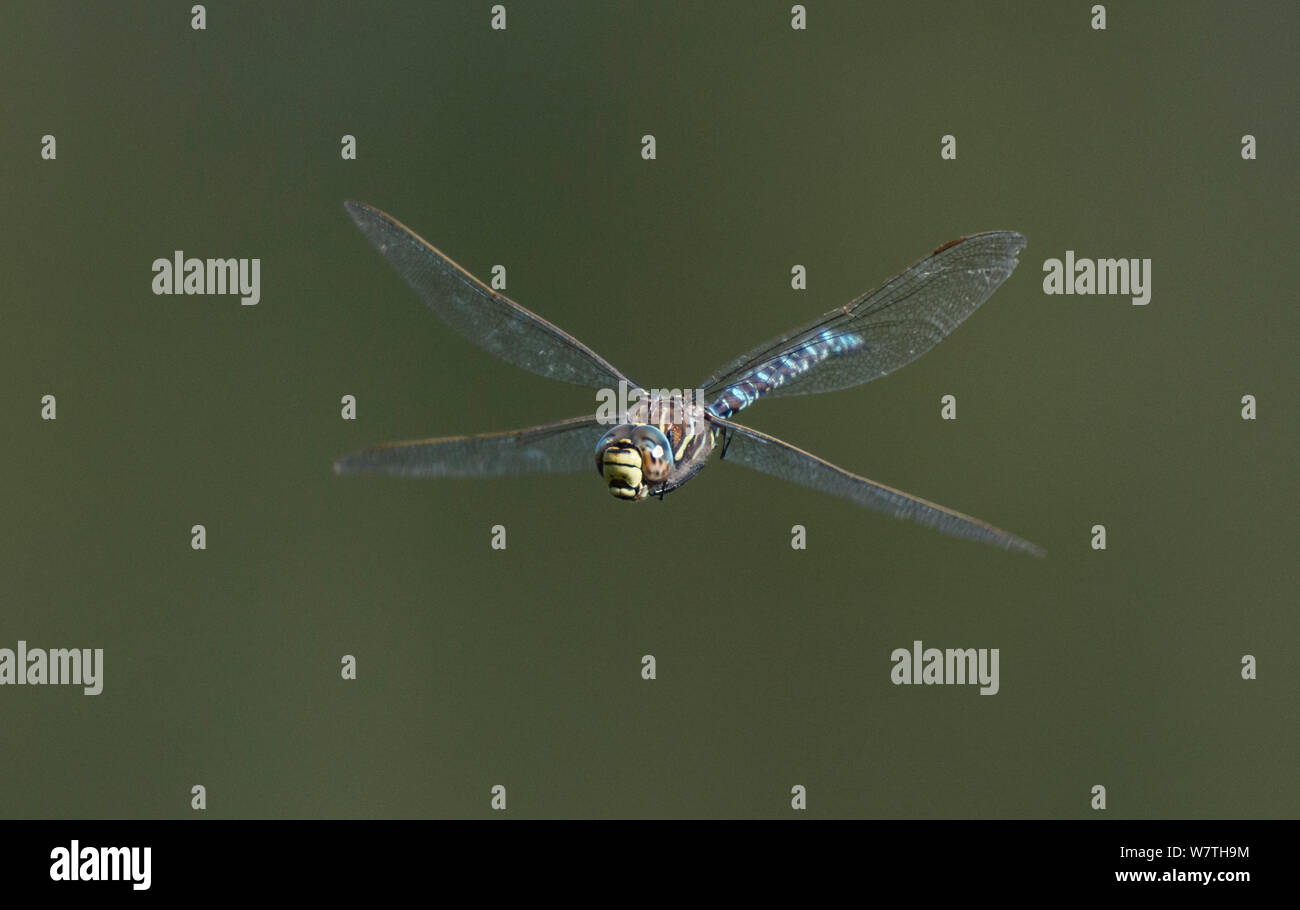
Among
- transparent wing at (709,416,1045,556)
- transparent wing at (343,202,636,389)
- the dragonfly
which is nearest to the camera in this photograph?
transparent wing at (709,416,1045,556)

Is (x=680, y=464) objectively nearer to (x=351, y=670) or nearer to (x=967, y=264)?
(x=967, y=264)

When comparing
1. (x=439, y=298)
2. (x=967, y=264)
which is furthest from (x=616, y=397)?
(x=967, y=264)

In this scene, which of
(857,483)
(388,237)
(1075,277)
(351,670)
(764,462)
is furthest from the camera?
(351,670)

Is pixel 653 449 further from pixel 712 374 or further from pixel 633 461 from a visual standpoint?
pixel 712 374

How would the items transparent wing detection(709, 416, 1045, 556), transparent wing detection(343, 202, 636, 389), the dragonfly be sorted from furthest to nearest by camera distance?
1. transparent wing detection(343, 202, 636, 389)
2. the dragonfly
3. transparent wing detection(709, 416, 1045, 556)

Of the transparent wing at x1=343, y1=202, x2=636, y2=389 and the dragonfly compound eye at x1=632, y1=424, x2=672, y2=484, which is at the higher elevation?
the transparent wing at x1=343, y1=202, x2=636, y2=389

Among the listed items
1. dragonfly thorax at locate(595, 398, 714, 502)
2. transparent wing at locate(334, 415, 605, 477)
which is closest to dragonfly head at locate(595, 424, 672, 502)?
dragonfly thorax at locate(595, 398, 714, 502)

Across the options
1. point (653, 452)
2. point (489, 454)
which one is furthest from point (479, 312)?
point (653, 452)

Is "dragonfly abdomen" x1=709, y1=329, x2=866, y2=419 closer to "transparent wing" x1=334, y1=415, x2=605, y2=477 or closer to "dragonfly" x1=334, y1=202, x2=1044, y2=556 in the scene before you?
"dragonfly" x1=334, y1=202, x2=1044, y2=556
